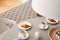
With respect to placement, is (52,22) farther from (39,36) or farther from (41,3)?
(41,3)

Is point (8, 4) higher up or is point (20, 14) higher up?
point (8, 4)

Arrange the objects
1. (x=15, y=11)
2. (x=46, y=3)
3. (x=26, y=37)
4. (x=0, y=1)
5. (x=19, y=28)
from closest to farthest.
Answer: (x=46, y=3) < (x=26, y=37) < (x=19, y=28) < (x=15, y=11) < (x=0, y=1)

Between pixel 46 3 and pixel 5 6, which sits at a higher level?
pixel 5 6

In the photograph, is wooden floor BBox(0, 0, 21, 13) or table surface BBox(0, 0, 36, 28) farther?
wooden floor BBox(0, 0, 21, 13)

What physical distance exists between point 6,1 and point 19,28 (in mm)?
2077

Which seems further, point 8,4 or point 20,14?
point 8,4

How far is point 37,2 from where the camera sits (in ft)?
1.89

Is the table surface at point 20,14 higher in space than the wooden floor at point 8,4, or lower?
lower

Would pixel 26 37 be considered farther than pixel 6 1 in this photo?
No

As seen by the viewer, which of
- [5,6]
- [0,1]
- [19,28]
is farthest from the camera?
[0,1]

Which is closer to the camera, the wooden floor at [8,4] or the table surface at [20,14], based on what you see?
the table surface at [20,14]

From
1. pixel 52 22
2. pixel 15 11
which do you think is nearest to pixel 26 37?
pixel 52 22

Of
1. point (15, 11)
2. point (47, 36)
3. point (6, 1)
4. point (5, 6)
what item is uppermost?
point (6, 1)

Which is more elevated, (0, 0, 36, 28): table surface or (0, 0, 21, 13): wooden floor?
(0, 0, 21, 13): wooden floor
